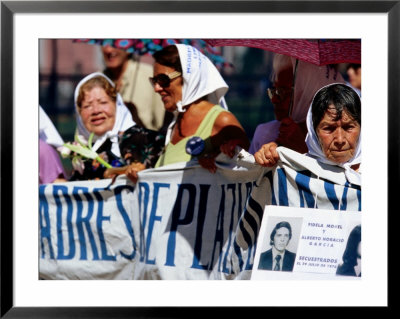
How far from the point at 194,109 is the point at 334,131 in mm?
577

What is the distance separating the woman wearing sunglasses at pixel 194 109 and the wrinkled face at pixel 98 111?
21 cm

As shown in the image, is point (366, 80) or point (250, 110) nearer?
point (366, 80)

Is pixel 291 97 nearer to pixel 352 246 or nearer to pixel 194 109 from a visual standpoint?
pixel 194 109

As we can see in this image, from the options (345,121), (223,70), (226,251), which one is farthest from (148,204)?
(345,121)

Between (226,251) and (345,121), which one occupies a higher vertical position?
(345,121)

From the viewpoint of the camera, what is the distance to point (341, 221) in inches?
140

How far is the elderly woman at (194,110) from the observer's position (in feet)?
12.2

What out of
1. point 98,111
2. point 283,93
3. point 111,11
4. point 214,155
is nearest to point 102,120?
point 98,111

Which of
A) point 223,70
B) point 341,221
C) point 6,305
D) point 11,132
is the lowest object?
point 6,305

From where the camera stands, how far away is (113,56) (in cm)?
376

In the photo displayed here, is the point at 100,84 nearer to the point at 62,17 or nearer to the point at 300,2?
the point at 62,17

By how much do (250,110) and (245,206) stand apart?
36 centimetres

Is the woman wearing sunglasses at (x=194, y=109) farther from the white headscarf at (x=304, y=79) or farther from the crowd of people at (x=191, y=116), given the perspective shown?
the white headscarf at (x=304, y=79)

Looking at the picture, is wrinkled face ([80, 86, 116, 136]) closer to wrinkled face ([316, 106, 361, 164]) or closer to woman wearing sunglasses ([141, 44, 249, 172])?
woman wearing sunglasses ([141, 44, 249, 172])
